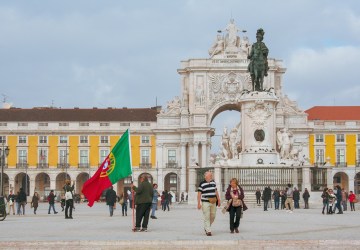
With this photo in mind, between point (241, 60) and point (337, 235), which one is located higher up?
point (241, 60)

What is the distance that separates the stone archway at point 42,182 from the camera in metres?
99.9

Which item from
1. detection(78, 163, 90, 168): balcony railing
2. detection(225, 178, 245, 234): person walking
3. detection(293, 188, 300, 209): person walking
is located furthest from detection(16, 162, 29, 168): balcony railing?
detection(225, 178, 245, 234): person walking

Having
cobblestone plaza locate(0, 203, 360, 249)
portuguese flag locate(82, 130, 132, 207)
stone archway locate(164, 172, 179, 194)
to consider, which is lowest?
cobblestone plaza locate(0, 203, 360, 249)

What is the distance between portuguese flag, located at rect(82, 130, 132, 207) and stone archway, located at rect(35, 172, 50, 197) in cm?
7964

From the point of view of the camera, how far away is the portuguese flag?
2120 cm

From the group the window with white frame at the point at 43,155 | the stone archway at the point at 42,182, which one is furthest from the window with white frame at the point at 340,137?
the stone archway at the point at 42,182

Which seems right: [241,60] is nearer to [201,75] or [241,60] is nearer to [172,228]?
[201,75]

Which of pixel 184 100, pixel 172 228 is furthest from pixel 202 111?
pixel 172 228

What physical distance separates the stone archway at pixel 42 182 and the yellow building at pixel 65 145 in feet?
0.50

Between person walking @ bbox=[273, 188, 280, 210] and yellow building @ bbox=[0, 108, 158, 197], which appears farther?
yellow building @ bbox=[0, 108, 158, 197]

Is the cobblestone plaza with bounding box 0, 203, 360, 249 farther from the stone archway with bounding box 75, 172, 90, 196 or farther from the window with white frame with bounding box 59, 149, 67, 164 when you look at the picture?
the stone archway with bounding box 75, 172, 90, 196

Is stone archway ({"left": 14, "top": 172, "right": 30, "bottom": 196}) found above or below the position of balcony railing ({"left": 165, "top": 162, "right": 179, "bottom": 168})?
below

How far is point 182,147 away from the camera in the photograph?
97.8m

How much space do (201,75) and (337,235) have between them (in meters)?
80.0
